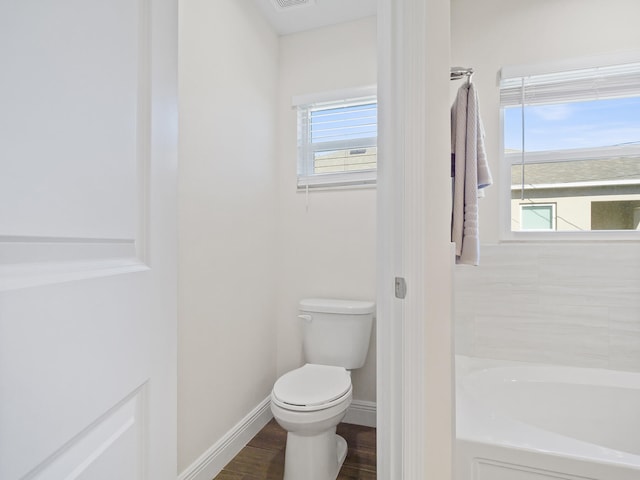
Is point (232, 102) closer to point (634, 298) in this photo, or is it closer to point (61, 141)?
point (61, 141)

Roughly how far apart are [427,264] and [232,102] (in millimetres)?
1487

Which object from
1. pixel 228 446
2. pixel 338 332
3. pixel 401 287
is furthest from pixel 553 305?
pixel 228 446

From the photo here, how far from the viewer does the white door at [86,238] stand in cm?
33

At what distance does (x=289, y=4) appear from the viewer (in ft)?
6.79

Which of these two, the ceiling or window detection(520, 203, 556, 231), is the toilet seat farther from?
the ceiling

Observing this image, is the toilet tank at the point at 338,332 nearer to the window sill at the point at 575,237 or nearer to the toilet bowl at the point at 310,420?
the toilet bowl at the point at 310,420

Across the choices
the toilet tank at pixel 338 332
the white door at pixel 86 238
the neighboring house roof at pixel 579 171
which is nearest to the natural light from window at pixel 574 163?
the neighboring house roof at pixel 579 171

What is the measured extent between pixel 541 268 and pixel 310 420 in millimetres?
1487

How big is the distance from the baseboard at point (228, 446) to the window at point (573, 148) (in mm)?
1904

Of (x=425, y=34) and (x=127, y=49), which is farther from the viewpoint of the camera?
(x=425, y=34)

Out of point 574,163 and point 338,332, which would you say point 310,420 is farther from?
point 574,163

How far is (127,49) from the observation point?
51 cm

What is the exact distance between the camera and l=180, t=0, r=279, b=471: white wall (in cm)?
157

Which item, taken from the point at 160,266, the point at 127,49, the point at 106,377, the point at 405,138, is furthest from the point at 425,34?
the point at 106,377
